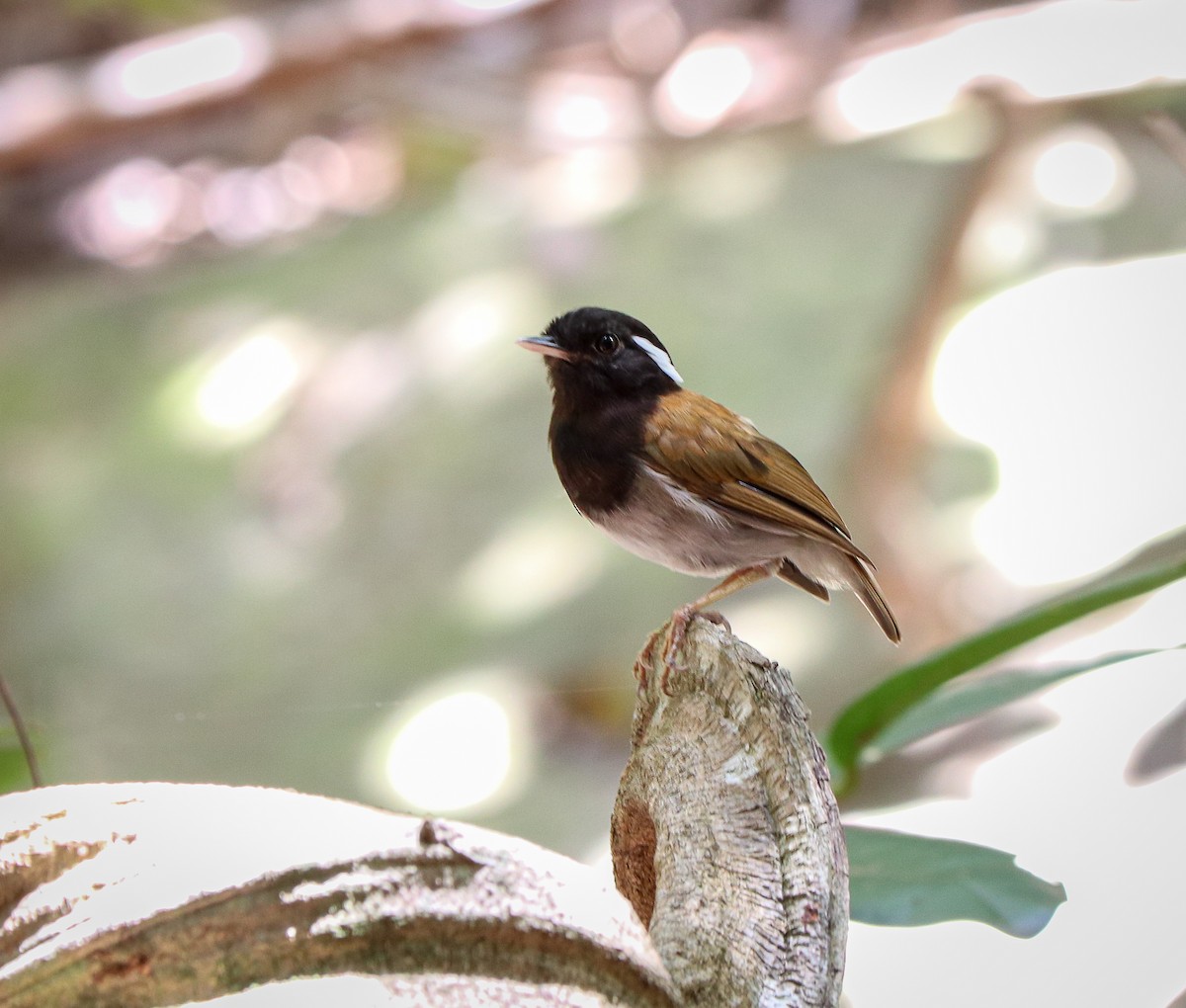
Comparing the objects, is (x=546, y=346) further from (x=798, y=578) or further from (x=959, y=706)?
(x=959, y=706)

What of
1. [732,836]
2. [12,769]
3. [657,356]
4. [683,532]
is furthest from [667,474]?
[12,769]

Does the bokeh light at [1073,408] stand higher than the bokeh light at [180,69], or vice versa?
the bokeh light at [180,69]

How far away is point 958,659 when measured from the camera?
62.6 inches

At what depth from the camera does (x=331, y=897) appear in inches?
31.1

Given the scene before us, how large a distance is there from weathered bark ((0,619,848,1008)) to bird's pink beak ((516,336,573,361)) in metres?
0.55

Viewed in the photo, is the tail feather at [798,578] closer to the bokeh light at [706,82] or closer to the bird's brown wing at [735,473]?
the bird's brown wing at [735,473]

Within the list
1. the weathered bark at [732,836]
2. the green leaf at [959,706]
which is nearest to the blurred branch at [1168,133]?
the green leaf at [959,706]

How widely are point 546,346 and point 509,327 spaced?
2184mm

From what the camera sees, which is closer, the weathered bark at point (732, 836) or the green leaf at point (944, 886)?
the weathered bark at point (732, 836)

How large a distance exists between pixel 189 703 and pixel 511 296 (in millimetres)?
1496

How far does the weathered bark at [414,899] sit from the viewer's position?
0.77 metres

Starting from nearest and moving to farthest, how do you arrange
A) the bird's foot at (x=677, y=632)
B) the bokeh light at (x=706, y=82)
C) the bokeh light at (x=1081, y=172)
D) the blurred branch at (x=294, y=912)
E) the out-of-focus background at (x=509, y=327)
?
the blurred branch at (x=294, y=912) → the bird's foot at (x=677, y=632) → the out-of-focus background at (x=509, y=327) → the bokeh light at (x=1081, y=172) → the bokeh light at (x=706, y=82)

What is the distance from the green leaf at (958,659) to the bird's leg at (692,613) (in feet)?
0.81

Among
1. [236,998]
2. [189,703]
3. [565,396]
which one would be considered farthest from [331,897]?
[189,703]
